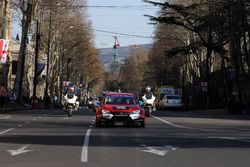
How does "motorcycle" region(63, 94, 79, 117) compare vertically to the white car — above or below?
below

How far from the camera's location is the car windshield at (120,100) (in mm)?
28541

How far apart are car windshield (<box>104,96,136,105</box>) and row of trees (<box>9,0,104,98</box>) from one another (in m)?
29.3

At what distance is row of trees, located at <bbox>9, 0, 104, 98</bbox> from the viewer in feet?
193

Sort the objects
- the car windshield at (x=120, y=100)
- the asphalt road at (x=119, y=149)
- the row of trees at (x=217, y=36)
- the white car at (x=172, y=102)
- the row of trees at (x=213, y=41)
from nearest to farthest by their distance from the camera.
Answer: the asphalt road at (x=119, y=149)
the car windshield at (x=120, y=100)
the row of trees at (x=217, y=36)
the row of trees at (x=213, y=41)
the white car at (x=172, y=102)

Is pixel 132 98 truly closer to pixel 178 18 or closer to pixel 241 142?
pixel 241 142

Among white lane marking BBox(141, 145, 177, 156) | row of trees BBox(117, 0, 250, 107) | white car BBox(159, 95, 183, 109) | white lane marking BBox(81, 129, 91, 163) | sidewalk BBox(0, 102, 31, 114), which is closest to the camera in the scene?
white lane marking BBox(81, 129, 91, 163)

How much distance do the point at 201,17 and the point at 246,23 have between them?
698 centimetres

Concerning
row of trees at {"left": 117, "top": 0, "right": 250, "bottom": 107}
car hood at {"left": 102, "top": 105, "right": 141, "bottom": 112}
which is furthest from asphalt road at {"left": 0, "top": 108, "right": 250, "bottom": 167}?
row of trees at {"left": 117, "top": 0, "right": 250, "bottom": 107}

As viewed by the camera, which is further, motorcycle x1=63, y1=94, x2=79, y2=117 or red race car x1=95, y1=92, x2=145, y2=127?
motorcycle x1=63, y1=94, x2=79, y2=117

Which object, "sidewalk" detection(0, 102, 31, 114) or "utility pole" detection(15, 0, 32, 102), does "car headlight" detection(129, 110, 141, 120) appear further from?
"utility pole" detection(15, 0, 32, 102)

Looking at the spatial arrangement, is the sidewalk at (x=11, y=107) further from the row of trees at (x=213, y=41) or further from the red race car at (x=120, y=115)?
the red race car at (x=120, y=115)

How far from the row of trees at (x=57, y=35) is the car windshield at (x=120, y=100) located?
96.3 ft

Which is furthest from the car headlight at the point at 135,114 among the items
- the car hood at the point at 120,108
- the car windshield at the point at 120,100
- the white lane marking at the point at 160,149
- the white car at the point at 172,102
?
the white car at the point at 172,102

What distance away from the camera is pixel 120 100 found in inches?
1131
